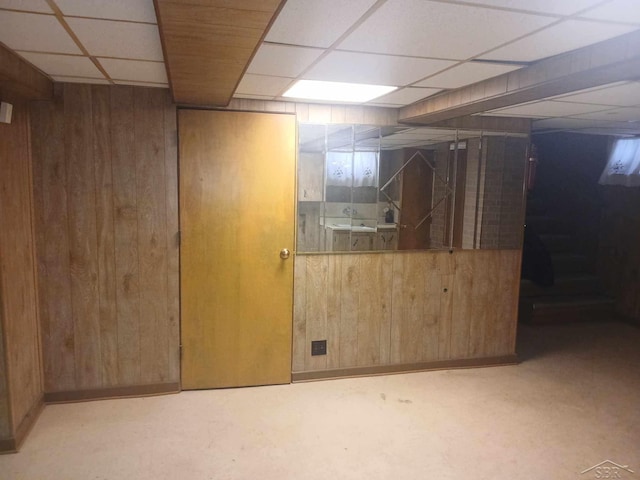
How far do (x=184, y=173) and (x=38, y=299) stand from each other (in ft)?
4.12

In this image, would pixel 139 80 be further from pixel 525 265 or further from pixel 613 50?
pixel 525 265

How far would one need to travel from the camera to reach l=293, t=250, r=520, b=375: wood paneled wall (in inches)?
139

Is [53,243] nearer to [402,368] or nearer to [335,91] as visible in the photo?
[335,91]

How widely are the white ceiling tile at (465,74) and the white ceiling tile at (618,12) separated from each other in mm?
633

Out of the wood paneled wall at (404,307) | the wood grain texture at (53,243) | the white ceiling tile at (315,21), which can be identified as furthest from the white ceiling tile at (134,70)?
the wood paneled wall at (404,307)

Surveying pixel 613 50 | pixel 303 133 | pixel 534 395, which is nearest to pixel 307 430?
pixel 534 395

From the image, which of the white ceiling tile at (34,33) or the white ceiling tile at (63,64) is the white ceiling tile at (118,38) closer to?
the white ceiling tile at (34,33)

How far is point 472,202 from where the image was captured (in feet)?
12.5

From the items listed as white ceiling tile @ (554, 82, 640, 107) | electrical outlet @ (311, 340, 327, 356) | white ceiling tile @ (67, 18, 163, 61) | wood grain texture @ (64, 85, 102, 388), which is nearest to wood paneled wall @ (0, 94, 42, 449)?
wood grain texture @ (64, 85, 102, 388)

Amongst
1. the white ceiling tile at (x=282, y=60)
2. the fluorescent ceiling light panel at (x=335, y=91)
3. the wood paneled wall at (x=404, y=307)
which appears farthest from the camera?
the wood paneled wall at (x=404, y=307)

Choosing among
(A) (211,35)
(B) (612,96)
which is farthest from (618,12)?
(B) (612,96)

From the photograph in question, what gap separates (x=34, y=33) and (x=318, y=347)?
2.66m

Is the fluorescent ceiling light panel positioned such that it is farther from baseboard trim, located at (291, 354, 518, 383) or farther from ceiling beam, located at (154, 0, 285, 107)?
baseboard trim, located at (291, 354, 518, 383)

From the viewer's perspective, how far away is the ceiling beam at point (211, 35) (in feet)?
4.23
